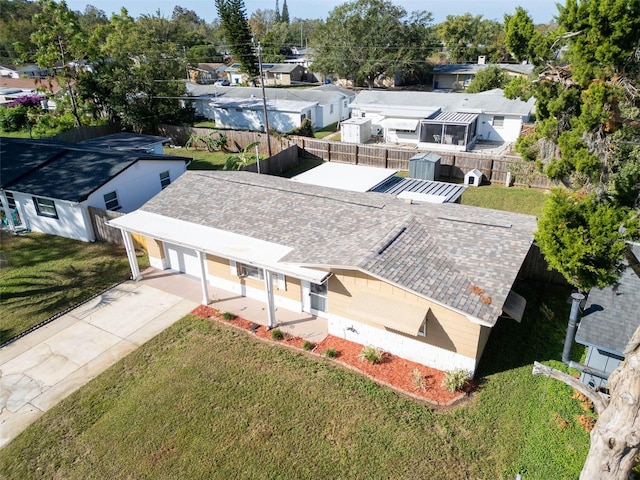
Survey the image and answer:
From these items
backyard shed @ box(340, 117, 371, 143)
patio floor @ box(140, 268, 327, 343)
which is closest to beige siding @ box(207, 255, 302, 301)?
patio floor @ box(140, 268, 327, 343)

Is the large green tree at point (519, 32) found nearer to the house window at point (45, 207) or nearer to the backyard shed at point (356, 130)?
the house window at point (45, 207)

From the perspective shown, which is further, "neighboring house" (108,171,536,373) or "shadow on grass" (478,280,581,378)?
"shadow on grass" (478,280,581,378)

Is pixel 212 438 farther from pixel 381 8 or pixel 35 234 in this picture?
pixel 381 8

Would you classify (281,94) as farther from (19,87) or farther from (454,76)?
(19,87)

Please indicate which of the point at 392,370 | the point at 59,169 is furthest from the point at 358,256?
the point at 59,169

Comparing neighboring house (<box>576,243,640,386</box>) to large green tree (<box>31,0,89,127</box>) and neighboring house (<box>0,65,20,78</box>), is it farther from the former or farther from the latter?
neighboring house (<box>0,65,20,78</box>)

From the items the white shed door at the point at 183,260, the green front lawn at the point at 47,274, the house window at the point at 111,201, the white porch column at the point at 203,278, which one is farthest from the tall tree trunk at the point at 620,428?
the house window at the point at 111,201
